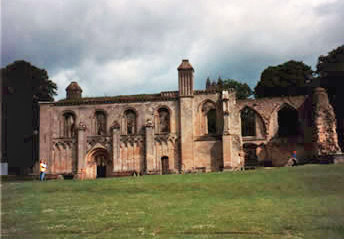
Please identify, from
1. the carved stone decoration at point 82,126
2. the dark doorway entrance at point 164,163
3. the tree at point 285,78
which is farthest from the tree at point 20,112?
the tree at point 285,78

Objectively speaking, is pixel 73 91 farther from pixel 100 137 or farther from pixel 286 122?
pixel 286 122

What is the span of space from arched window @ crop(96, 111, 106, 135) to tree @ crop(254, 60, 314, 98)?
87.9ft

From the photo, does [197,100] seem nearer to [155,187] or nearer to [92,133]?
[92,133]

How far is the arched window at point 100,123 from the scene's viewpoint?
124 ft

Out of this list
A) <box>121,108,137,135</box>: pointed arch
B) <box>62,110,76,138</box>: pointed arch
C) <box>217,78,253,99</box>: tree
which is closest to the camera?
<box>121,108,137,135</box>: pointed arch

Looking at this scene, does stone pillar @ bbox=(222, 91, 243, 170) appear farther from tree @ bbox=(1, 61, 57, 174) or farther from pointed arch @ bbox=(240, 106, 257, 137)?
tree @ bbox=(1, 61, 57, 174)

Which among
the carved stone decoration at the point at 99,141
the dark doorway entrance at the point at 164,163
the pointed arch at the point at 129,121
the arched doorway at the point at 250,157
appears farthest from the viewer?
the arched doorway at the point at 250,157

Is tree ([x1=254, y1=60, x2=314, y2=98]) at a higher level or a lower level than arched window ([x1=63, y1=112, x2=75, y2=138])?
higher

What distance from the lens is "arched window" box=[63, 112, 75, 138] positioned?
126 ft

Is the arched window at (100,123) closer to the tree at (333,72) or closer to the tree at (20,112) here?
the tree at (20,112)

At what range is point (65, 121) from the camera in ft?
127

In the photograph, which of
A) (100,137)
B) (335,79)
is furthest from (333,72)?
(100,137)

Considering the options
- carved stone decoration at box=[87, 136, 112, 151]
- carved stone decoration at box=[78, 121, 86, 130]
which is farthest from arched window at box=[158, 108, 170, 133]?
carved stone decoration at box=[78, 121, 86, 130]

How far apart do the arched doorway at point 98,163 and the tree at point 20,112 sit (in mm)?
13804
